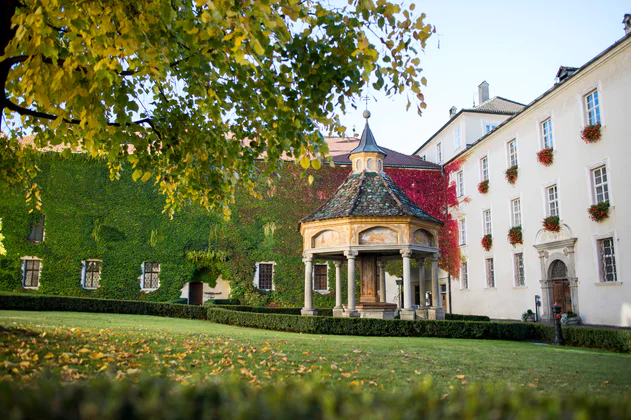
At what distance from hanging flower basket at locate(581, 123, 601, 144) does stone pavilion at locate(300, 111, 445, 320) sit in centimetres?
798

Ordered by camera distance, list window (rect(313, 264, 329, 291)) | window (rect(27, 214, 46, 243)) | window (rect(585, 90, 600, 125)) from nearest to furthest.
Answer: window (rect(585, 90, 600, 125)) < window (rect(27, 214, 46, 243)) < window (rect(313, 264, 329, 291))

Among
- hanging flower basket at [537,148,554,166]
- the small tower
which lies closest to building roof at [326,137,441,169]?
hanging flower basket at [537,148,554,166]

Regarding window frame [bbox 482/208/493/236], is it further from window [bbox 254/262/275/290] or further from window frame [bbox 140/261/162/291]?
window frame [bbox 140/261/162/291]

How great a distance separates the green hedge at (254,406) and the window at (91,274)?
3318cm

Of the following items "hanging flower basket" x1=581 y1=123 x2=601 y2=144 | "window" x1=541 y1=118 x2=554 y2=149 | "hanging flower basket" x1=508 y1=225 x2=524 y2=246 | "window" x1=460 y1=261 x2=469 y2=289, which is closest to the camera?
"hanging flower basket" x1=581 y1=123 x2=601 y2=144

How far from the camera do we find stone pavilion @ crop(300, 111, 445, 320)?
17.5 m

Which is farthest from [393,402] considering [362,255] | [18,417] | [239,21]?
[362,255]

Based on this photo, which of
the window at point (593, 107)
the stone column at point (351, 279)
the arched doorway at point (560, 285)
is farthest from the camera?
the arched doorway at point (560, 285)

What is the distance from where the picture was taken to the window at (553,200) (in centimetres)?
2359

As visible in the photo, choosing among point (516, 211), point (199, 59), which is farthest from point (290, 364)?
point (516, 211)

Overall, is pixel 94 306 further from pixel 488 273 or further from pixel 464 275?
pixel 464 275

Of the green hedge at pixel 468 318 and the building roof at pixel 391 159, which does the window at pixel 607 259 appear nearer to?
the green hedge at pixel 468 318

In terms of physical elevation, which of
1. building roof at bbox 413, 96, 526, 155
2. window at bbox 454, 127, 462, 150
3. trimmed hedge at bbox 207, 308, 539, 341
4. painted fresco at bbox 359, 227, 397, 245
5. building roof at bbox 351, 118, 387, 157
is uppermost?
building roof at bbox 413, 96, 526, 155

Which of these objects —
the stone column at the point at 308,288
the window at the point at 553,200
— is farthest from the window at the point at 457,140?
the stone column at the point at 308,288
